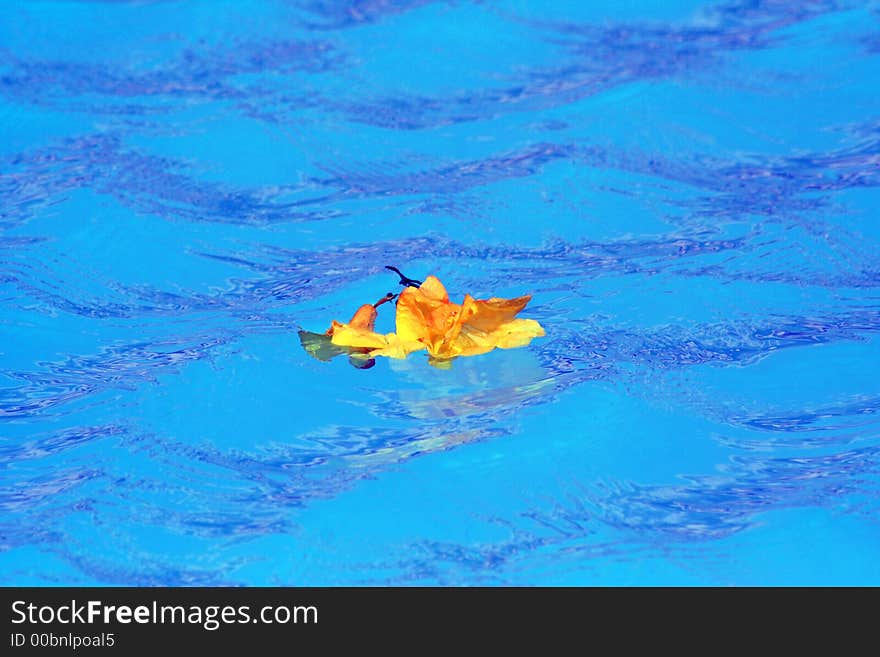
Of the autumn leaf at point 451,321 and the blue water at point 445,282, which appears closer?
A: the blue water at point 445,282

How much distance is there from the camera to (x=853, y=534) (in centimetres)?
196

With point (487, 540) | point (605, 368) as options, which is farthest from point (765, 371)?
point (487, 540)

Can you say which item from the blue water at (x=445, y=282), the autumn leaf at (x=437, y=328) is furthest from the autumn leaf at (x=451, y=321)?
the blue water at (x=445, y=282)

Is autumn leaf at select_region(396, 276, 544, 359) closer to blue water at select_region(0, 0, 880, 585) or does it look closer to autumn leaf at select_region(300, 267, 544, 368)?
autumn leaf at select_region(300, 267, 544, 368)

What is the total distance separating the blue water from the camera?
198 centimetres

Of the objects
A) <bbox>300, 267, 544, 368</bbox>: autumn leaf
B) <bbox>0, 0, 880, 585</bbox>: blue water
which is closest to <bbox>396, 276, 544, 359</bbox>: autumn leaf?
<bbox>300, 267, 544, 368</bbox>: autumn leaf

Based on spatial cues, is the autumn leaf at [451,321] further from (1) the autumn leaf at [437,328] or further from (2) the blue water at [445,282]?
(2) the blue water at [445,282]

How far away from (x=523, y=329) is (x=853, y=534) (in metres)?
0.77

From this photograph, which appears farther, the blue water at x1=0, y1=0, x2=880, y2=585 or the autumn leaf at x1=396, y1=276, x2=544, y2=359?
the autumn leaf at x1=396, y1=276, x2=544, y2=359

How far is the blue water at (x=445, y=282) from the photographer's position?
198cm

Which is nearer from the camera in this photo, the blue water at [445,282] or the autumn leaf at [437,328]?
the blue water at [445,282]

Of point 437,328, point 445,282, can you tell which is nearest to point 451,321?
point 437,328

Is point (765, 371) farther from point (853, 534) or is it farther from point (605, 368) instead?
point (853, 534)

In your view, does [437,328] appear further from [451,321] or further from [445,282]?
[445,282]
